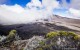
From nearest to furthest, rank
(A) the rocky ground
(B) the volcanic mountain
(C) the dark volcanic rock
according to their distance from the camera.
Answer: (A) the rocky ground, (C) the dark volcanic rock, (B) the volcanic mountain

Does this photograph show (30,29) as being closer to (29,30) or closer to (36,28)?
(29,30)

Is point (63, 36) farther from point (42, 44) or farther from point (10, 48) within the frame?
point (10, 48)

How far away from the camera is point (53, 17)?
65.1m

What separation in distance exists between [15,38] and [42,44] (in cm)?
603

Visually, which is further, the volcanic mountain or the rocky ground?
the volcanic mountain

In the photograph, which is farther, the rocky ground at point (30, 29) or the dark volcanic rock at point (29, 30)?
the dark volcanic rock at point (29, 30)

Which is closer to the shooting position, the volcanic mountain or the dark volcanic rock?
the dark volcanic rock

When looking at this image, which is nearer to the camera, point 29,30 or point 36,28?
point 29,30

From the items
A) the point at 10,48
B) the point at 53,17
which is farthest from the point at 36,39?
the point at 53,17

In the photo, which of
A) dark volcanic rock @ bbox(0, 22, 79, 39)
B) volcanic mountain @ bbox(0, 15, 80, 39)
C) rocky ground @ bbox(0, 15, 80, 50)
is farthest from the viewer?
volcanic mountain @ bbox(0, 15, 80, 39)

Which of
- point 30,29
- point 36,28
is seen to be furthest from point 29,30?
point 36,28

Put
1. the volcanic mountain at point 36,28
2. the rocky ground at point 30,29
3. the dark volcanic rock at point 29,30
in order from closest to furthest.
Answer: the rocky ground at point 30,29
the dark volcanic rock at point 29,30
the volcanic mountain at point 36,28

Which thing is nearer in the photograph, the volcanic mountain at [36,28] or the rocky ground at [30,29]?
the rocky ground at [30,29]

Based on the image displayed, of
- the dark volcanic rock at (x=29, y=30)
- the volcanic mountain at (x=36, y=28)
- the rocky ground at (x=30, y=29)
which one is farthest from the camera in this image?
the volcanic mountain at (x=36, y=28)
